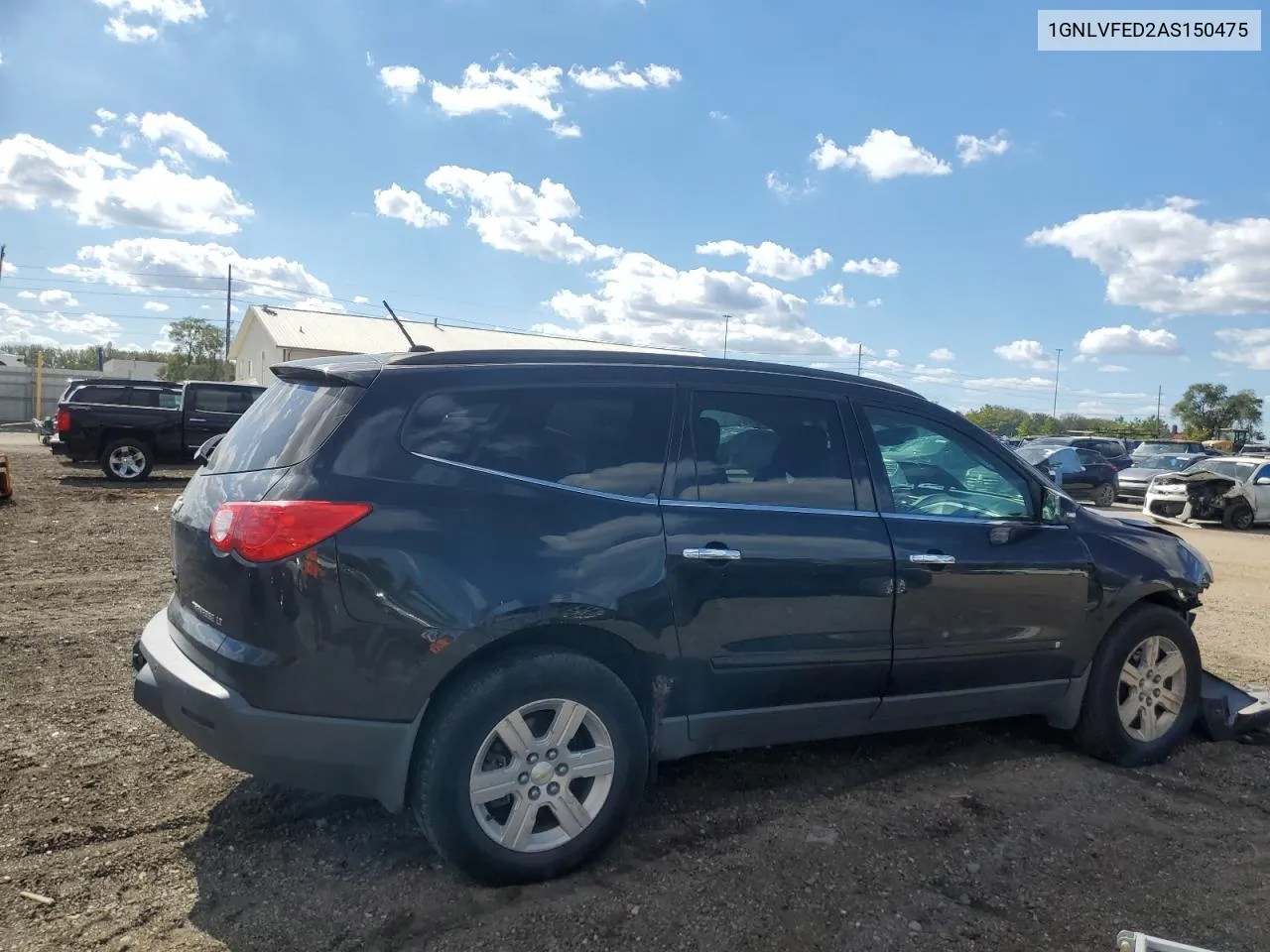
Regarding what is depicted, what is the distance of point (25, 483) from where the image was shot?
594 inches

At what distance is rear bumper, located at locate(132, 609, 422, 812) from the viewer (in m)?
2.92

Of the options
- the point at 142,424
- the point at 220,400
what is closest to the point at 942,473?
the point at 142,424

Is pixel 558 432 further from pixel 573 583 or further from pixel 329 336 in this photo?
pixel 329 336

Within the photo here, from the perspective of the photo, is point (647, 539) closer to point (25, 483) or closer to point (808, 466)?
point (808, 466)

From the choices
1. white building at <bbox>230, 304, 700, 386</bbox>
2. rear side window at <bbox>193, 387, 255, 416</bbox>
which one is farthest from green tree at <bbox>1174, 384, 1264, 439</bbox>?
rear side window at <bbox>193, 387, 255, 416</bbox>

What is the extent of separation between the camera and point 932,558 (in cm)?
391

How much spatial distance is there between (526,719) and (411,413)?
1114mm

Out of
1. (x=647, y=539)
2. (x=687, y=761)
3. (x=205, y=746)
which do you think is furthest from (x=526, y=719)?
(x=687, y=761)

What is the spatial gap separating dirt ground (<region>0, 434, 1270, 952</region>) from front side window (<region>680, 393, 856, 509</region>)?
1.31 m

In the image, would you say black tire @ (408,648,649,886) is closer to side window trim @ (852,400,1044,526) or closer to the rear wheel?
side window trim @ (852,400,1044,526)

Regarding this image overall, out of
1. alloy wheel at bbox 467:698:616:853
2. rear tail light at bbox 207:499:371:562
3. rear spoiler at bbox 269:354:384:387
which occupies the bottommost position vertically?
alloy wheel at bbox 467:698:616:853

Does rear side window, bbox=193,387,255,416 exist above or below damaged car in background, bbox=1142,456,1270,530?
above

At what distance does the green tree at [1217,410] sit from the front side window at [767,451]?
7887 centimetres

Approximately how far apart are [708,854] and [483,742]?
101 centimetres
